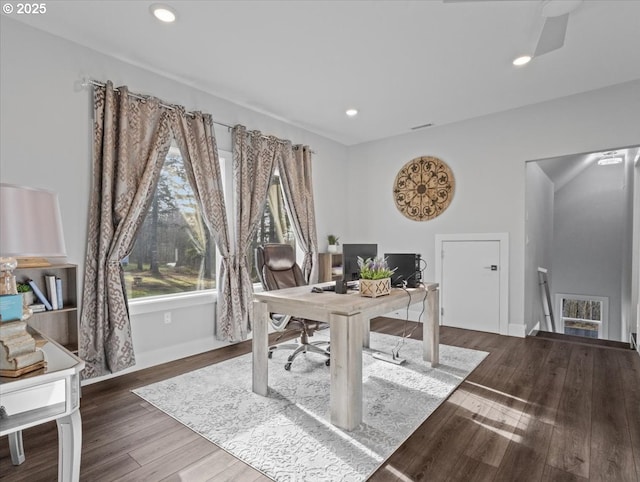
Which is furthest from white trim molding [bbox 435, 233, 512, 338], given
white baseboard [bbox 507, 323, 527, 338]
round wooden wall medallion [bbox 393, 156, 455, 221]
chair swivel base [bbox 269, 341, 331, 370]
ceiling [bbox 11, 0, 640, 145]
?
chair swivel base [bbox 269, 341, 331, 370]

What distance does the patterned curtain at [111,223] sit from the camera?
2.73 meters

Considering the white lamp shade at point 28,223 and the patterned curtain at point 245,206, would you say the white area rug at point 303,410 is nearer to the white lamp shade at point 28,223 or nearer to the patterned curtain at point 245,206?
the patterned curtain at point 245,206

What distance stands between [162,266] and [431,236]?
3.50 meters

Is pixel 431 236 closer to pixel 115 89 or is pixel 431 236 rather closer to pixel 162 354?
pixel 162 354

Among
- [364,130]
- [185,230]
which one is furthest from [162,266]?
[364,130]

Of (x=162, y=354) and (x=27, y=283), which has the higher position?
(x=27, y=283)

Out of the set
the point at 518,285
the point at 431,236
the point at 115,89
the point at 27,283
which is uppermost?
the point at 115,89

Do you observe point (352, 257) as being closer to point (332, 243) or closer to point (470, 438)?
point (470, 438)

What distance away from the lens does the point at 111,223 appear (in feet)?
9.25

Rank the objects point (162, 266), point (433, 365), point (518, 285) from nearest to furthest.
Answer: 1. point (433, 365)
2. point (162, 266)
3. point (518, 285)

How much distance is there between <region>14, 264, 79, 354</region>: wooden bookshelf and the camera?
94.1 inches

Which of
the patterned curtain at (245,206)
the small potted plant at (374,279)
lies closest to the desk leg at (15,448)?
the patterned curtain at (245,206)

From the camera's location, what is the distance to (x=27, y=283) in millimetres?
2277

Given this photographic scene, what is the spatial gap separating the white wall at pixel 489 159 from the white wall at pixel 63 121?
2991 millimetres
